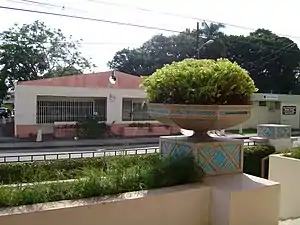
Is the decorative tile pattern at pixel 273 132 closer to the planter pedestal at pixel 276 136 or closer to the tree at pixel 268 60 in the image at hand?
the planter pedestal at pixel 276 136

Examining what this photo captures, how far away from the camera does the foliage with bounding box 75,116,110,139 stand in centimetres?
2052

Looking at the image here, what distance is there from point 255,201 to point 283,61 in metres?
38.1

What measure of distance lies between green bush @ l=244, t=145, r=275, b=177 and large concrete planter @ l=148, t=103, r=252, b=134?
7014mm

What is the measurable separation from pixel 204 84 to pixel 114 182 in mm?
1605

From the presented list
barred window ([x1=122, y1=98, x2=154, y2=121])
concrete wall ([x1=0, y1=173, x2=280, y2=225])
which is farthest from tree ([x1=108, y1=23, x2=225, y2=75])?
concrete wall ([x1=0, y1=173, x2=280, y2=225])

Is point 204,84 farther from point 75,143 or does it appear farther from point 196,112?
point 75,143

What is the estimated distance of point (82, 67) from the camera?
34312 millimetres

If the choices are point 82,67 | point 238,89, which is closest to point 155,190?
point 238,89

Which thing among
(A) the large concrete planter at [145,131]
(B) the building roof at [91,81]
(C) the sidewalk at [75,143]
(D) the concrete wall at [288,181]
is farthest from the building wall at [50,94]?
(D) the concrete wall at [288,181]

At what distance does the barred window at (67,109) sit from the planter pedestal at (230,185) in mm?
16878

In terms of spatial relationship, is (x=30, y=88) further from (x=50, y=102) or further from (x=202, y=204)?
(x=202, y=204)

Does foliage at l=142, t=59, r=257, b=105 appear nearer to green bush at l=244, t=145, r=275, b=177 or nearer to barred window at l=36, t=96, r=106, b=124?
green bush at l=244, t=145, r=275, b=177

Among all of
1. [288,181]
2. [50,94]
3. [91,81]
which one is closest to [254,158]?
[288,181]

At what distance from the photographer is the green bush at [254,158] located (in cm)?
1142
